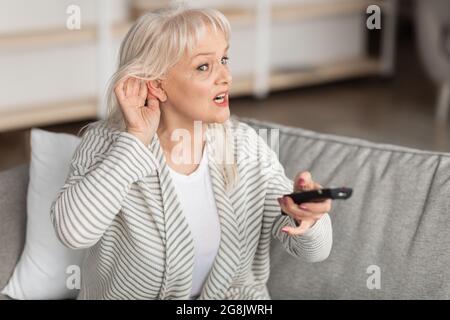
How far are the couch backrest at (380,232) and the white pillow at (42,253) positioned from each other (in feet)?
1.39

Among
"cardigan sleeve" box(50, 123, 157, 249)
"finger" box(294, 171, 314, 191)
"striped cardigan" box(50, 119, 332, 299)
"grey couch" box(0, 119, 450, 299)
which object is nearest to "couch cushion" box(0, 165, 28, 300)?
"grey couch" box(0, 119, 450, 299)

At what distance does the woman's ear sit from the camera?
142 cm

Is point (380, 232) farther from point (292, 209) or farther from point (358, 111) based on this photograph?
point (358, 111)

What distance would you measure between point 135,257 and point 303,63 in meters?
4.09

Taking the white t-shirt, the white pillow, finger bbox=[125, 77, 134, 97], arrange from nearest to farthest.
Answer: finger bbox=[125, 77, 134, 97]
the white t-shirt
the white pillow

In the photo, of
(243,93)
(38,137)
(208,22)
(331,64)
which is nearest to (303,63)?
(331,64)

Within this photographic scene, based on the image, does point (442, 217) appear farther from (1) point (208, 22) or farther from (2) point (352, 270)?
(1) point (208, 22)

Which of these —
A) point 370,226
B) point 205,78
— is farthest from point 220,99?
point 370,226

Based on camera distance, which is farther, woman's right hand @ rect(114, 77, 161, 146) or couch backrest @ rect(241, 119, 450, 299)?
couch backrest @ rect(241, 119, 450, 299)

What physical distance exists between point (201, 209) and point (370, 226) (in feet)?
1.16

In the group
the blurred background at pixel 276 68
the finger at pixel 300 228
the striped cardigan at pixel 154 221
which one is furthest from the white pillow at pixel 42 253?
the blurred background at pixel 276 68

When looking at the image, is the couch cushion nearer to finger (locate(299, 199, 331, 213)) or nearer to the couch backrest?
the couch backrest

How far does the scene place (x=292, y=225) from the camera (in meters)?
1.46

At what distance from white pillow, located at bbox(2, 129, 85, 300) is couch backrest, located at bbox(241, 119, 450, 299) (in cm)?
42
